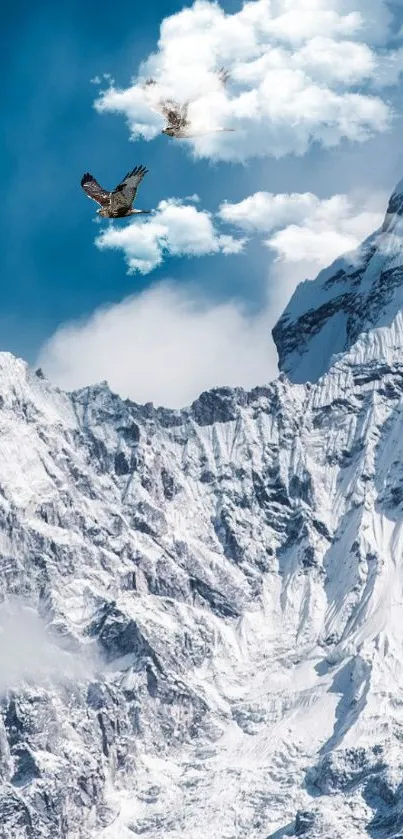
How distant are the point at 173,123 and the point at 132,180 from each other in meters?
4.21

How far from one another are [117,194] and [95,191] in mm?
2120

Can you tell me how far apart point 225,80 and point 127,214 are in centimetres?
1022

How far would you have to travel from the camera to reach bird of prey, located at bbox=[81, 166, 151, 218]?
11288cm

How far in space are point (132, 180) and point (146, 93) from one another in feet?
16.8

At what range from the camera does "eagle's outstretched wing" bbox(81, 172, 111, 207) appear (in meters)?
115

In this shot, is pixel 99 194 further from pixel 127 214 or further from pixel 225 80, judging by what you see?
pixel 225 80

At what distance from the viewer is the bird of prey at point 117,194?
370 ft

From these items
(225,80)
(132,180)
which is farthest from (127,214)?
(225,80)

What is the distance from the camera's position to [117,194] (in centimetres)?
11394

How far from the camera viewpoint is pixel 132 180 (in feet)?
371

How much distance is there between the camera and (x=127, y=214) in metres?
114

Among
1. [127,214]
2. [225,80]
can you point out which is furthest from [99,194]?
[225,80]

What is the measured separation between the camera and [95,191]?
116 m
